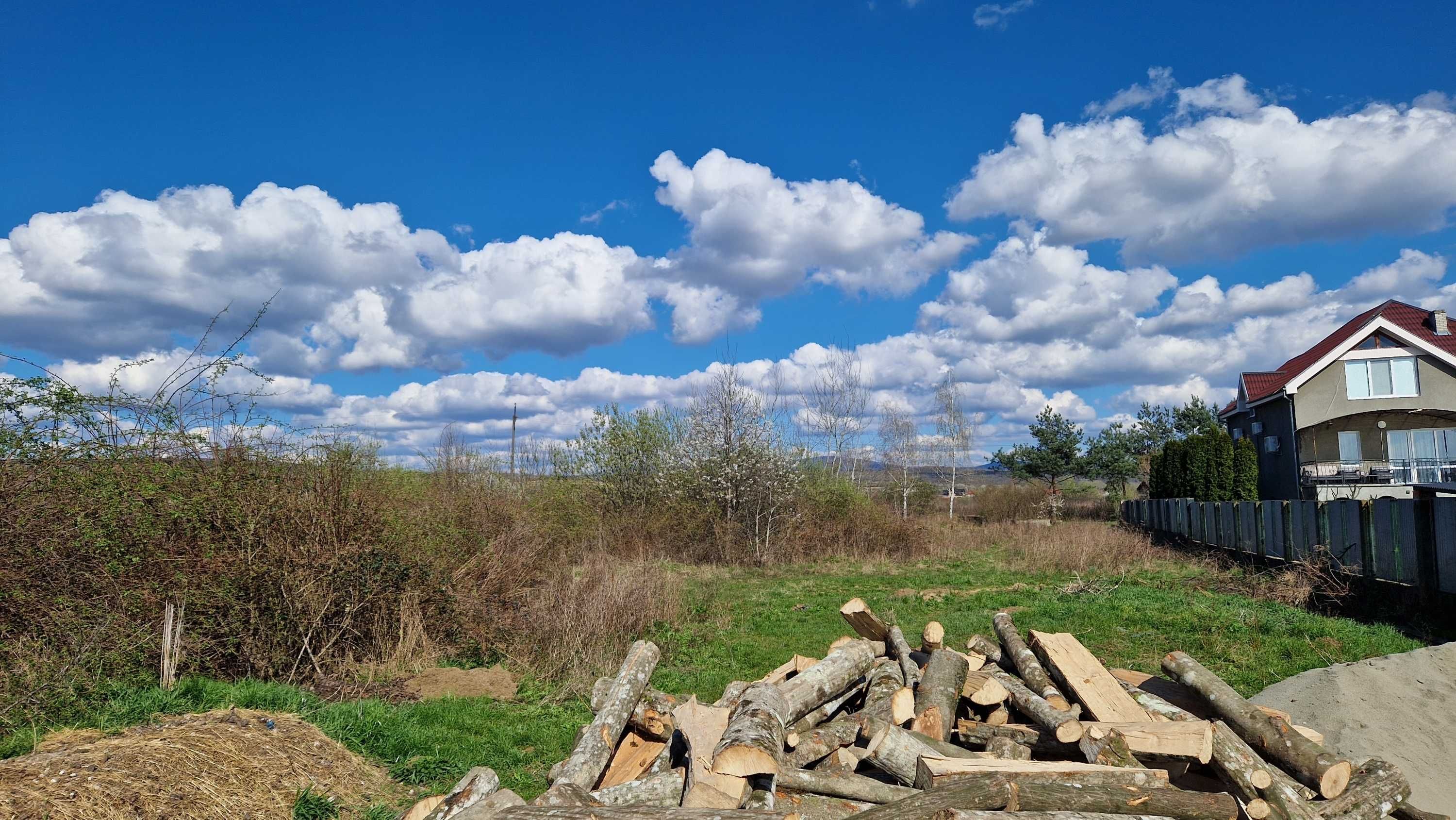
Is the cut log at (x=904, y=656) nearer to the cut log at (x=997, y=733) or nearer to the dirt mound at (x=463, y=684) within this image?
the cut log at (x=997, y=733)

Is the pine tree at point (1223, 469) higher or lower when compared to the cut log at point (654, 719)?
higher

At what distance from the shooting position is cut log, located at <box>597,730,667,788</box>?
549cm

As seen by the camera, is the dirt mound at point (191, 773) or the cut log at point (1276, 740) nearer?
the dirt mound at point (191, 773)

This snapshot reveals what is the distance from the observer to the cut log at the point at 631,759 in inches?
216

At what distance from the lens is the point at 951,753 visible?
5113 millimetres

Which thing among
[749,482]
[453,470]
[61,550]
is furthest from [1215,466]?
[61,550]

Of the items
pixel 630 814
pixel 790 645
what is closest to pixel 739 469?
pixel 790 645

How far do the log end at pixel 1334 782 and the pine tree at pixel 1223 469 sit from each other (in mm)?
27304

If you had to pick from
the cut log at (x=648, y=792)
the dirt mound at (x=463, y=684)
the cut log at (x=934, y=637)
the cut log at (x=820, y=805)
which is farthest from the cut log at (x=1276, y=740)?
the dirt mound at (x=463, y=684)

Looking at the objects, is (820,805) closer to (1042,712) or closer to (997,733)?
(997,733)

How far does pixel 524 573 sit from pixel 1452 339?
114 ft

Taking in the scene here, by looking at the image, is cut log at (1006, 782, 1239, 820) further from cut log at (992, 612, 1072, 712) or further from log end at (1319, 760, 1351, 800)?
cut log at (992, 612, 1072, 712)

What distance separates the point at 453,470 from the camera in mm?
16344

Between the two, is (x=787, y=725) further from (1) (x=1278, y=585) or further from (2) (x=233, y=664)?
(1) (x=1278, y=585)
